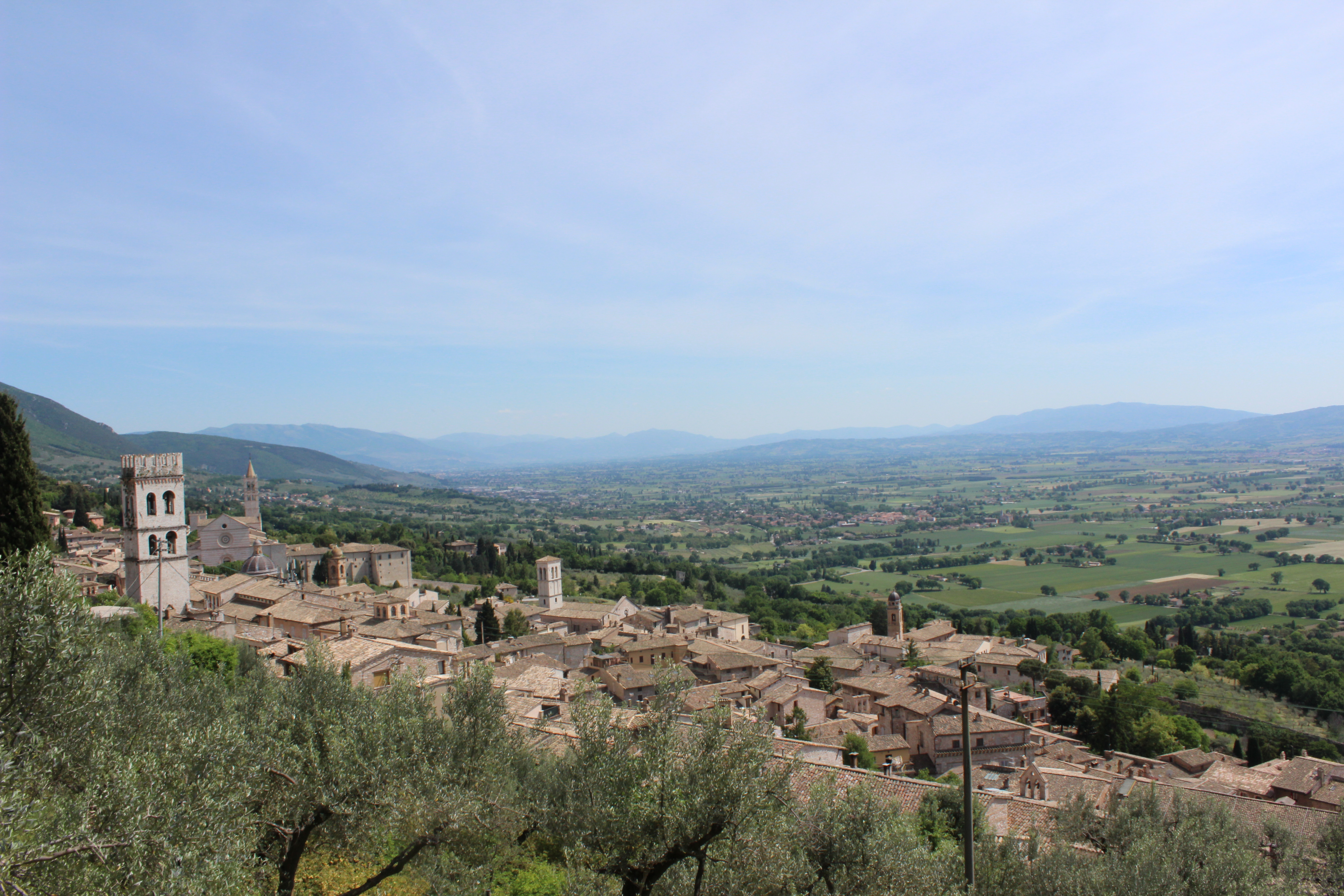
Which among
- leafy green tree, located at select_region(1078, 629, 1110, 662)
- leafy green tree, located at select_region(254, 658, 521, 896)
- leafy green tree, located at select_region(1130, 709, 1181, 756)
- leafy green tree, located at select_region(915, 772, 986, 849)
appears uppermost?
leafy green tree, located at select_region(254, 658, 521, 896)

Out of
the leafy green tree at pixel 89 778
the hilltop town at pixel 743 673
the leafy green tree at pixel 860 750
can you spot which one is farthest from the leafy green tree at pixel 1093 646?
the leafy green tree at pixel 89 778

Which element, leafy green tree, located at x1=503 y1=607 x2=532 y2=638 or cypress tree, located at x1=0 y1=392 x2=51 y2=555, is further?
leafy green tree, located at x1=503 y1=607 x2=532 y2=638

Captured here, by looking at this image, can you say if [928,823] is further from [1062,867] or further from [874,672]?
[874,672]

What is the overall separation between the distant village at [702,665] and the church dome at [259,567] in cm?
13

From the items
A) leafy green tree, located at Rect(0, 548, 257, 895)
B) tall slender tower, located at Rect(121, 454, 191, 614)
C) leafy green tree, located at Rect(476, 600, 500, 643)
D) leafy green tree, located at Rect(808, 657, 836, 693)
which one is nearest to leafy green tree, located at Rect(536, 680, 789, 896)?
leafy green tree, located at Rect(0, 548, 257, 895)

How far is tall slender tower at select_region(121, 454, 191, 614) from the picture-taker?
30891mm

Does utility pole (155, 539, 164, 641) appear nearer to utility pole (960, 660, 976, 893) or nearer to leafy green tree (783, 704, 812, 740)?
utility pole (960, 660, 976, 893)

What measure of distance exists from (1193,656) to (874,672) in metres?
30.5

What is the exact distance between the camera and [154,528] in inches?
1246

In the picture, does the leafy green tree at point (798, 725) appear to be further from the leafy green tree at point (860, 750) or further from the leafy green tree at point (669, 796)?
the leafy green tree at point (669, 796)

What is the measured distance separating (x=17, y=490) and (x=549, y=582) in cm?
3524

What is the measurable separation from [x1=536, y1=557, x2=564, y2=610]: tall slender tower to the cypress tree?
33.4 meters

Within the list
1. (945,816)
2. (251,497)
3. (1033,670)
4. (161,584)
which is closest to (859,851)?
(945,816)

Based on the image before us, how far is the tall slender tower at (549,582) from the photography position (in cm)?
5550
